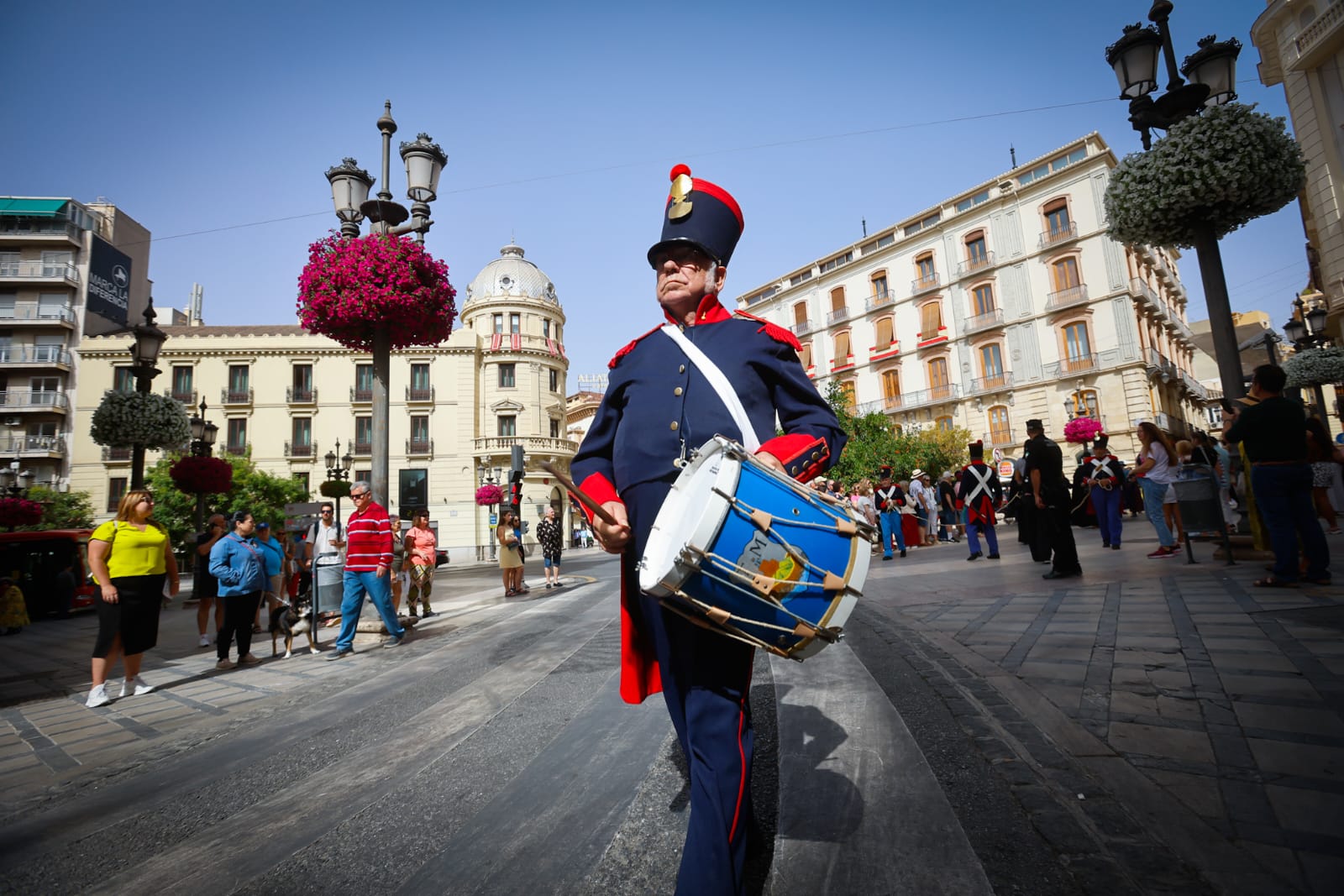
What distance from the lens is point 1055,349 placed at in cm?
3316

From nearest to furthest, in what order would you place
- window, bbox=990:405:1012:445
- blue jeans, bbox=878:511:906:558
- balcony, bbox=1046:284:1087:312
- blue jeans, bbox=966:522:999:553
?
blue jeans, bbox=966:522:999:553 < blue jeans, bbox=878:511:906:558 < balcony, bbox=1046:284:1087:312 < window, bbox=990:405:1012:445

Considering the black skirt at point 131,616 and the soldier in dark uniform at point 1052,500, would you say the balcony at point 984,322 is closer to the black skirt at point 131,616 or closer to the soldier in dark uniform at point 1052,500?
the soldier in dark uniform at point 1052,500

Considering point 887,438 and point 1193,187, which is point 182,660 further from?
point 887,438

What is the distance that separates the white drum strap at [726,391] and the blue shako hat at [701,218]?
14.4 inches

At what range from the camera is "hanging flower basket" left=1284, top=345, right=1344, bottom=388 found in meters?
13.9

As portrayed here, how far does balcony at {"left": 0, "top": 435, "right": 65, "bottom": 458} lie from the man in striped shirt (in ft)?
129

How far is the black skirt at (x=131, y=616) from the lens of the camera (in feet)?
16.6

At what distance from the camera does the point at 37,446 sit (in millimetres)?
35344

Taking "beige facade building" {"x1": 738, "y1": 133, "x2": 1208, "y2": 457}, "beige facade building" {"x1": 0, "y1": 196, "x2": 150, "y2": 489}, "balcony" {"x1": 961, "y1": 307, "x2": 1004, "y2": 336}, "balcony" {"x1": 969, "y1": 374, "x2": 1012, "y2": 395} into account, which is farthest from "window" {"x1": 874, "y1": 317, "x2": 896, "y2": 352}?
"beige facade building" {"x1": 0, "y1": 196, "x2": 150, "y2": 489}

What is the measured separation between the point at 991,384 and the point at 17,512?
40.8 metres

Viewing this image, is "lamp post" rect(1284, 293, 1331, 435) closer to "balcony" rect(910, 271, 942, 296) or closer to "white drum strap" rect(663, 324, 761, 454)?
"white drum strap" rect(663, 324, 761, 454)

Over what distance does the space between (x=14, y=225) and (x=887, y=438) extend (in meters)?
53.5

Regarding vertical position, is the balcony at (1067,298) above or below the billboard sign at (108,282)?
above

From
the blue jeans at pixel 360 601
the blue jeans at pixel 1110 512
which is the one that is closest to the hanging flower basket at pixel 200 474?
the blue jeans at pixel 360 601
